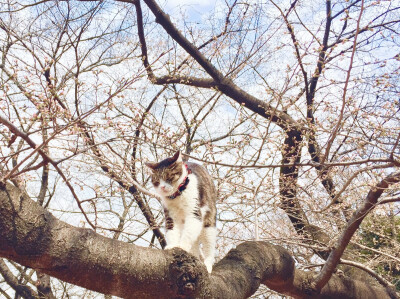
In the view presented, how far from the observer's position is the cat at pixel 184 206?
124 inches

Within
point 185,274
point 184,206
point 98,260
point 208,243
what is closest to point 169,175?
point 184,206

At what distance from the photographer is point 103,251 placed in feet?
5.42

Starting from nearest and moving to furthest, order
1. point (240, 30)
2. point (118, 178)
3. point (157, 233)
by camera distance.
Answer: point (118, 178), point (240, 30), point (157, 233)

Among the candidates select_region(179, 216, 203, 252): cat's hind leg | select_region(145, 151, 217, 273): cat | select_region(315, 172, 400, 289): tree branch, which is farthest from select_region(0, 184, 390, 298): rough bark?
select_region(315, 172, 400, 289): tree branch

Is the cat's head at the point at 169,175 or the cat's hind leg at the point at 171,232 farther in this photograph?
the cat's head at the point at 169,175

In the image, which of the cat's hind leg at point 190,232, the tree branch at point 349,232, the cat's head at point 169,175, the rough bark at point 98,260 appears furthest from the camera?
the cat's head at point 169,175

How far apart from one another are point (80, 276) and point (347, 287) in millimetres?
3078

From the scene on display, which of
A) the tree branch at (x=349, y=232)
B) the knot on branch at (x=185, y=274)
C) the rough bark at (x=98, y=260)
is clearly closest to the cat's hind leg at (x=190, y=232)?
the rough bark at (x=98, y=260)

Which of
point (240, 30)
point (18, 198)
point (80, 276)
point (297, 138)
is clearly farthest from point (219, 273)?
point (240, 30)

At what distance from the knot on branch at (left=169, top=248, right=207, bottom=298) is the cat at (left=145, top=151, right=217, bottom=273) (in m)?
1.13

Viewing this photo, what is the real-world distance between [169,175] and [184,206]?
0.34 m

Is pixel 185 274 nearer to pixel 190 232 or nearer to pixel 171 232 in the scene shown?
pixel 190 232

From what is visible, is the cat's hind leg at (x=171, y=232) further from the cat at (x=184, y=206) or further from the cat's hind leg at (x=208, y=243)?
the cat's hind leg at (x=208, y=243)

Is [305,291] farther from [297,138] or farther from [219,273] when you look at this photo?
[297,138]
